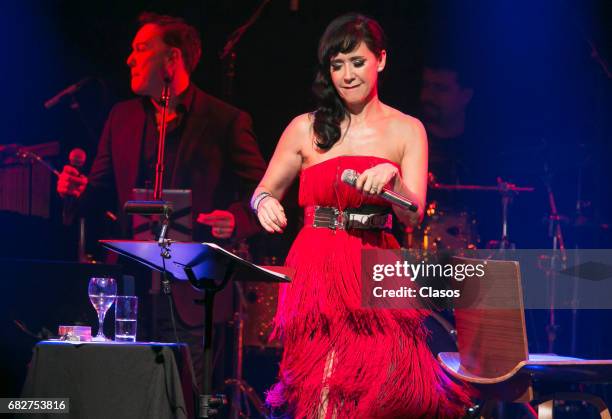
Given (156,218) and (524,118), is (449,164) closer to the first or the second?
(524,118)

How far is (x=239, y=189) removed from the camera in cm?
634

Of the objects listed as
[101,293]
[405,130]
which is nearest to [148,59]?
[101,293]

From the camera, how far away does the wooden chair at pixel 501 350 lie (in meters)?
3.19

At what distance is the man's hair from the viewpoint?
6418 millimetres

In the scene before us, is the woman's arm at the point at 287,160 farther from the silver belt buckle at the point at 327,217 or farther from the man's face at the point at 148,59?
the man's face at the point at 148,59

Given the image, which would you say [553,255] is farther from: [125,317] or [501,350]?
[125,317]

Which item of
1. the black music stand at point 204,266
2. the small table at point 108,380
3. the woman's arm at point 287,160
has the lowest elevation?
the small table at point 108,380

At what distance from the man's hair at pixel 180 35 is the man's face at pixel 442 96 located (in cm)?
177

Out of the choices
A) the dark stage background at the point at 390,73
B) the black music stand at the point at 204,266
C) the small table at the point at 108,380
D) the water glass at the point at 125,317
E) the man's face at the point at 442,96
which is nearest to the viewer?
the black music stand at the point at 204,266

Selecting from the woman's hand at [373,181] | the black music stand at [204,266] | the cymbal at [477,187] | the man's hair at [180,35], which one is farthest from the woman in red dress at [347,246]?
the cymbal at [477,187]

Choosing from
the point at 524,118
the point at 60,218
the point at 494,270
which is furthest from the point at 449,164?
the point at 494,270

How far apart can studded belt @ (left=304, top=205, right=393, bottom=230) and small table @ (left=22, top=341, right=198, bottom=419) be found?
73cm

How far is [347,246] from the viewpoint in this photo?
293 cm

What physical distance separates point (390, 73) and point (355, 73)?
11.3 feet
